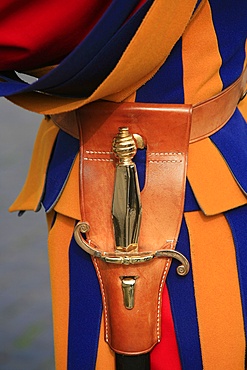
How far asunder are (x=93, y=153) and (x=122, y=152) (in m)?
0.06

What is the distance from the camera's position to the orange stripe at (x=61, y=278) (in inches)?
56.3

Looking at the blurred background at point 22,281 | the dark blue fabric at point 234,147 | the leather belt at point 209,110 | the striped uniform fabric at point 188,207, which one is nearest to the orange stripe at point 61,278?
the striped uniform fabric at point 188,207

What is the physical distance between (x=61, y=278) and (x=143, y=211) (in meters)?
0.18

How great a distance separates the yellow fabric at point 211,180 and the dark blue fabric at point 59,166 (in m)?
0.18

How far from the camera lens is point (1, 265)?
3014mm

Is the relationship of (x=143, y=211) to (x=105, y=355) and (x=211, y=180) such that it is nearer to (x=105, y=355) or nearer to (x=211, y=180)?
(x=211, y=180)

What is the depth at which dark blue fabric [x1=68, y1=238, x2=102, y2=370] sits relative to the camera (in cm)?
140

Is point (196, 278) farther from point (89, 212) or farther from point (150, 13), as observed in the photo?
point (150, 13)

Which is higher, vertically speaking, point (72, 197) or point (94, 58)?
point (94, 58)

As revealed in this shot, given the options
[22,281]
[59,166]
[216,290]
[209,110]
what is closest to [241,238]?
[216,290]

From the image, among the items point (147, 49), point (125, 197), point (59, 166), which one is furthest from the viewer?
point (59, 166)

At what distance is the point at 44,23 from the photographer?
1235 mm

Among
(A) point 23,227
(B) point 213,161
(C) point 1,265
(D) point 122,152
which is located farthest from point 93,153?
(A) point 23,227

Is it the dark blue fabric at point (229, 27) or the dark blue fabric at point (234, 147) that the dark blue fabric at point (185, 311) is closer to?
the dark blue fabric at point (234, 147)
